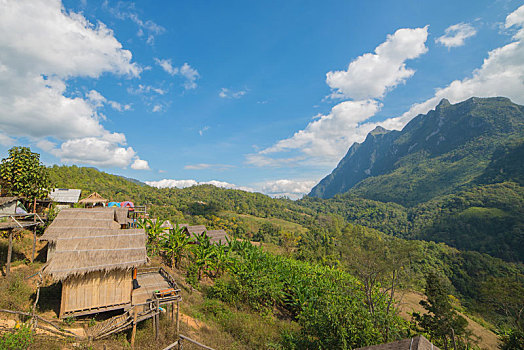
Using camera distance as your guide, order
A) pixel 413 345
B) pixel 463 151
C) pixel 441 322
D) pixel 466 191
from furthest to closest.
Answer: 1. pixel 463 151
2. pixel 466 191
3. pixel 441 322
4. pixel 413 345

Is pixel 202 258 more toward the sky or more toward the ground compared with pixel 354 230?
more toward the ground

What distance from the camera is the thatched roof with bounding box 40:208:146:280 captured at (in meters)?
9.42

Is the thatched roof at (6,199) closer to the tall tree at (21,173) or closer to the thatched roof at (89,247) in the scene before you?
the tall tree at (21,173)

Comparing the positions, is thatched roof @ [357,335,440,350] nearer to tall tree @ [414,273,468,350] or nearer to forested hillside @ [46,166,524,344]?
forested hillside @ [46,166,524,344]

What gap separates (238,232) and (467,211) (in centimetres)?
9548

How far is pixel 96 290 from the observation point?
9945 millimetres

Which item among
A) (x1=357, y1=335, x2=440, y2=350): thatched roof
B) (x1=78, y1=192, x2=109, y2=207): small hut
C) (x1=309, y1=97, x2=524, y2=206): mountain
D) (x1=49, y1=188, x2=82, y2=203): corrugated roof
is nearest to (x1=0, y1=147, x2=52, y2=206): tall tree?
(x1=78, y1=192, x2=109, y2=207): small hut

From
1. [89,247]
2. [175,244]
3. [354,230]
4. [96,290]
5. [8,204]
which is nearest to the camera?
[96,290]

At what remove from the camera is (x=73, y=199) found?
30.4 metres

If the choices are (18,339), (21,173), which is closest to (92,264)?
(18,339)

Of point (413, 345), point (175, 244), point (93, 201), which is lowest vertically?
point (413, 345)

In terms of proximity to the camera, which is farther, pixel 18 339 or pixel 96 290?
pixel 96 290

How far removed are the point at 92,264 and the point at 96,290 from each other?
1.26 meters

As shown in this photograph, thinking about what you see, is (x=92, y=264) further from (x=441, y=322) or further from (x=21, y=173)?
(x=441, y=322)
